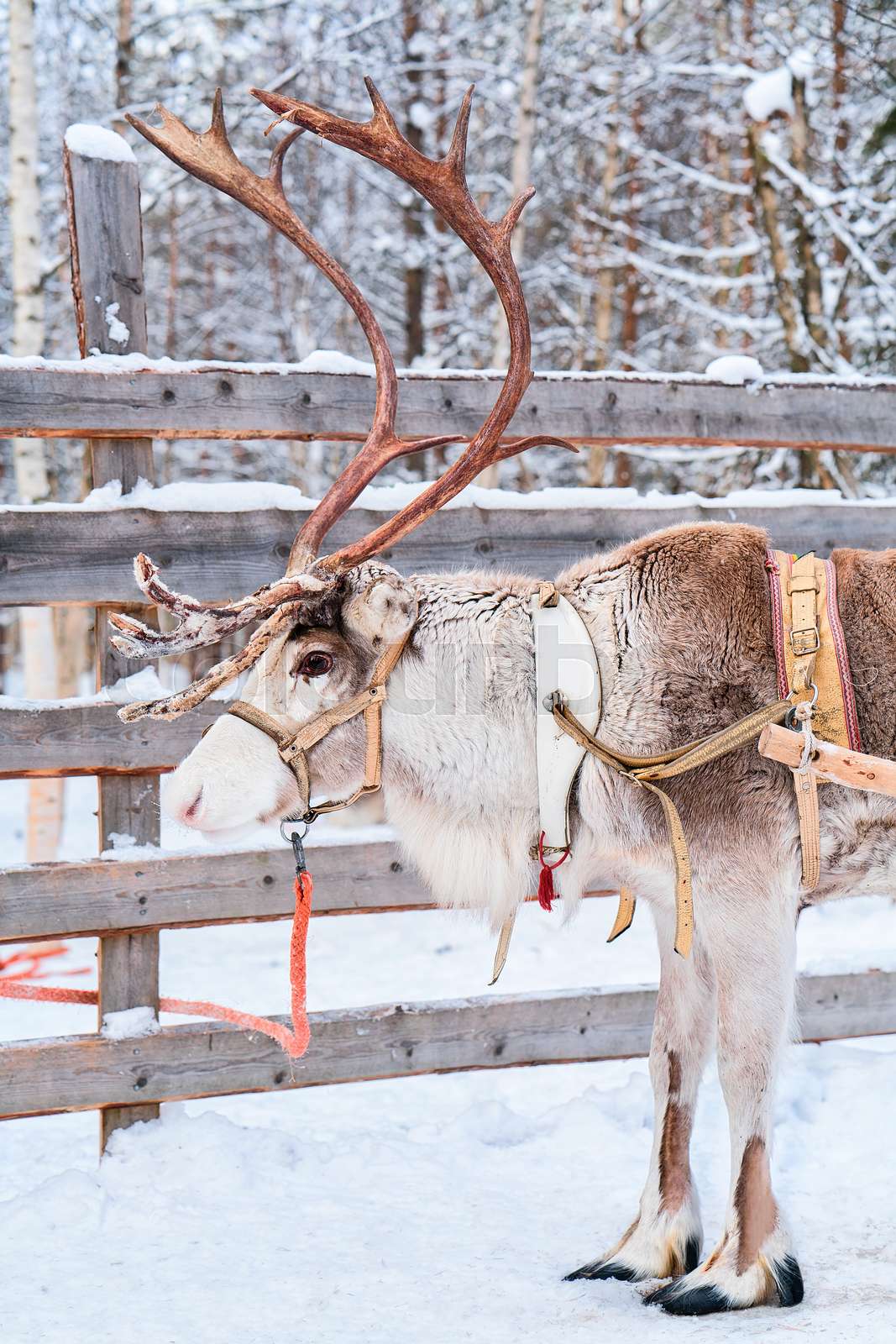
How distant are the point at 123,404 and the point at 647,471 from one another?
387 inches

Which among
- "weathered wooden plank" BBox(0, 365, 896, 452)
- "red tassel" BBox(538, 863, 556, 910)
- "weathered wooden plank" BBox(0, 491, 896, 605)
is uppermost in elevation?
"weathered wooden plank" BBox(0, 365, 896, 452)

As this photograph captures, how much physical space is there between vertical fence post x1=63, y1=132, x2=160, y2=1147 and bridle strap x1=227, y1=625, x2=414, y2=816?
2.88ft

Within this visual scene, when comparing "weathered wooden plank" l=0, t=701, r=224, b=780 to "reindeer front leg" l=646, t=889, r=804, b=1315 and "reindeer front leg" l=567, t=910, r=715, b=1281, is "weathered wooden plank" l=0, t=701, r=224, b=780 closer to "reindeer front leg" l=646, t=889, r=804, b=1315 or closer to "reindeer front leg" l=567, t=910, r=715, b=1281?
"reindeer front leg" l=567, t=910, r=715, b=1281

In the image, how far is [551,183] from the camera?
10727 millimetres

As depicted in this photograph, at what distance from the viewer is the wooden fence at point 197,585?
3.06 m

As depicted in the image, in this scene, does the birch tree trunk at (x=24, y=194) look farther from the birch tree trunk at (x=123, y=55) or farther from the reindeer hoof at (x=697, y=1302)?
the reindeer hoof at (x=697, y=1302)

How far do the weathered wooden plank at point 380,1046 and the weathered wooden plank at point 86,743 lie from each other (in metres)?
0.75

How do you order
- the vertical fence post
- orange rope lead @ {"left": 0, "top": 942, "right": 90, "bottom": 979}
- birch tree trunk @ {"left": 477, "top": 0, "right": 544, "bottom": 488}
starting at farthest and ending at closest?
1. birch tree trunk @ {"left": 477, "top": 0, "right": 544, "bottom": 488}
2. orange rope lead @ {"left": 0, "top": 942, "right": 90, "bottom": 979}
3. the vertical fence post

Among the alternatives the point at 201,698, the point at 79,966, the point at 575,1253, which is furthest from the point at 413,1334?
the point at 79,966

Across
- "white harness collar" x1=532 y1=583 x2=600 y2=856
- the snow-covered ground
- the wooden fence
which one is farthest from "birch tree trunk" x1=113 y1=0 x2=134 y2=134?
"white harness collar" x1=532 y1=583 x2=600 y2=856

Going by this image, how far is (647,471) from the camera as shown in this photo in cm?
1231

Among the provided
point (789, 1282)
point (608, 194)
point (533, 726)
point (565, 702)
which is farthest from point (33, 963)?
point (608, 194)

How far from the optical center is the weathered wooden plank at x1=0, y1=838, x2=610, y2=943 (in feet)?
10.2

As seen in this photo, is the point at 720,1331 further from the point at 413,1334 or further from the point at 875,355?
the point at 875,355
